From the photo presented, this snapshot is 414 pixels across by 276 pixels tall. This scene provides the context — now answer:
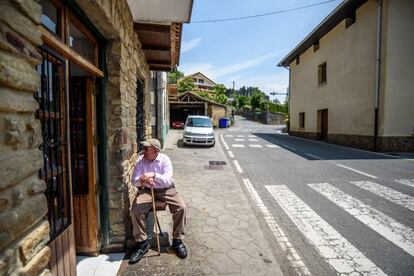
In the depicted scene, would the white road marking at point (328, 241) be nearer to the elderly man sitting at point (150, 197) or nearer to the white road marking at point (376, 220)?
the white road marking at point (376, 220)

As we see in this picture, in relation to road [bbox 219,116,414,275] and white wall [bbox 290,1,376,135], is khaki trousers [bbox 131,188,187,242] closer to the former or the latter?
road [bbox 219,116,414,275]

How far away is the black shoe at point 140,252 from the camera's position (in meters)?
3.10

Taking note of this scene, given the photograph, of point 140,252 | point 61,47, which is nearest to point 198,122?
point 140,252

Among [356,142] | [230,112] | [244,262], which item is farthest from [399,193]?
[230,112]

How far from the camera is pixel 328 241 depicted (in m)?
3.59

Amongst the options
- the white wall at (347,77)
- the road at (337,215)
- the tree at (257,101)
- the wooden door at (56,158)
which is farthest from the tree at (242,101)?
the wooden door at (56,158)

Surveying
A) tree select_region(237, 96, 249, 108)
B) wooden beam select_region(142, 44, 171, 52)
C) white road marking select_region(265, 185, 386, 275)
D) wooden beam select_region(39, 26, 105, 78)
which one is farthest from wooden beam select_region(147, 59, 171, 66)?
tree select_region(237, 96, 249, 108)

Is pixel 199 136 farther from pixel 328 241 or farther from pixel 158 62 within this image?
pixel 328 241

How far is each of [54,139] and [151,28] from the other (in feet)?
9.75

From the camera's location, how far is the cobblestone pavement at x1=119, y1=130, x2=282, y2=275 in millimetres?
2984

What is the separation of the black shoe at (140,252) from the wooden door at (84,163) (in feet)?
1.73

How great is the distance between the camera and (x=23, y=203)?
1318mm

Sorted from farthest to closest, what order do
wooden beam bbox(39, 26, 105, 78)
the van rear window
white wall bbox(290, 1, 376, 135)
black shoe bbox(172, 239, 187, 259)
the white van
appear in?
the van rear window, the white van, white wall bbox(290, 1, 376, 135), black shoe bbox(172, 239, 187, 259), wooden beam bbox(39, 26, 105, 78)

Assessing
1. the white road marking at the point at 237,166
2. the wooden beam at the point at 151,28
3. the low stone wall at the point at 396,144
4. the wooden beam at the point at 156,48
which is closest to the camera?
the wooden beam at the point at 151,28
